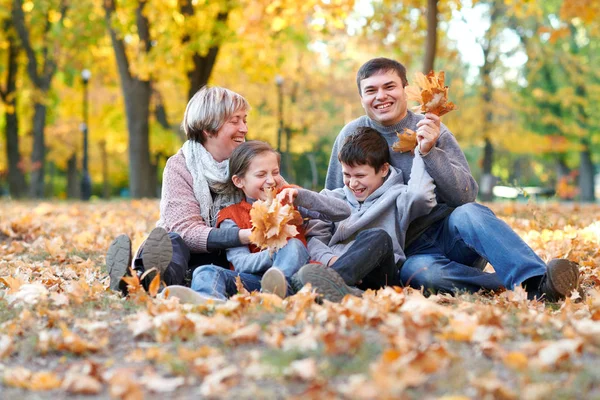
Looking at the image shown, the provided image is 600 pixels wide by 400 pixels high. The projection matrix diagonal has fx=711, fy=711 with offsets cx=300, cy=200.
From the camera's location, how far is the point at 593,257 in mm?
5434

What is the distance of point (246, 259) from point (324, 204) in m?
0.56

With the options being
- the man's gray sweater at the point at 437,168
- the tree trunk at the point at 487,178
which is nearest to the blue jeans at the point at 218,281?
the man's gray sweater at the point at 437,168

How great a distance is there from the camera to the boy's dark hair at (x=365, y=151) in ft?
14.3

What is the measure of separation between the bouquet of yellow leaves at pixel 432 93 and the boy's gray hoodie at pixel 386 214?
31cm

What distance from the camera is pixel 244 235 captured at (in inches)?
162

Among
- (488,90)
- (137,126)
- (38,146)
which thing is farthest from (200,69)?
(488,90)

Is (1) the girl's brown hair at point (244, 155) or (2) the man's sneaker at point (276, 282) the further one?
(1) the girl's brown hair at point (244, 155)

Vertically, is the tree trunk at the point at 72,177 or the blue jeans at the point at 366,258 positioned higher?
the blue jeans at the point at 366,258

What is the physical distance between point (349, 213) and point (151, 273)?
1209mm

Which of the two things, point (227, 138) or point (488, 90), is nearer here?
point (227, 138)

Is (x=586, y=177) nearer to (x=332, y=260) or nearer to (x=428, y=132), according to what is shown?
(x=428, y=132)

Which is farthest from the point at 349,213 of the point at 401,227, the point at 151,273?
the point at 151,273

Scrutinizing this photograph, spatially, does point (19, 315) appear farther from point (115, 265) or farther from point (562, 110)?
point (562, 110)

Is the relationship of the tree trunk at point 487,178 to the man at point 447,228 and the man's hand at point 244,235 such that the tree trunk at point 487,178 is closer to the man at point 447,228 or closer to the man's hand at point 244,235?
the man at point 447,228
